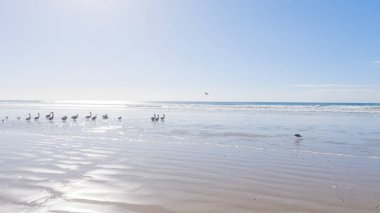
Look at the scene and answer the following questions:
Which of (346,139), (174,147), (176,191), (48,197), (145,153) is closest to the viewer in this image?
(48,197)

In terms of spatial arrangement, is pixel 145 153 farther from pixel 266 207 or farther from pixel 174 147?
pixel 266 207

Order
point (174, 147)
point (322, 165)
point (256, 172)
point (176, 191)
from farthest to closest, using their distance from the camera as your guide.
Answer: point (174, 147) → point (322, 165) → point (256, 172) → point (176, 191)

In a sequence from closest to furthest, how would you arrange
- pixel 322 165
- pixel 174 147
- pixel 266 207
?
pixel 266 207 < pixel 322 165 < pixel 174 147

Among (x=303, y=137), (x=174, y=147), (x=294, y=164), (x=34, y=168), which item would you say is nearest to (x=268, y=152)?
(x=294, y=164)

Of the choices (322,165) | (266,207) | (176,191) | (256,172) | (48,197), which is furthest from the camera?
(322,165)

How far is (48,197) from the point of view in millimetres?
7926

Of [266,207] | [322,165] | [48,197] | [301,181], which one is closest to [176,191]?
[266,207]

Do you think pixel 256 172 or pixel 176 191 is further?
pixel 256 172

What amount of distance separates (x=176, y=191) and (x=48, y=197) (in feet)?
8.92

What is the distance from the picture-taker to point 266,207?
7.34 m

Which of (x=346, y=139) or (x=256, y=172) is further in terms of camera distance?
(x=346, y=139)

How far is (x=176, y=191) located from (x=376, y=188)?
4.75 meters

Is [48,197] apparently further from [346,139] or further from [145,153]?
[346,139]

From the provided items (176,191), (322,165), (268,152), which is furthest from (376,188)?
(268,152)
